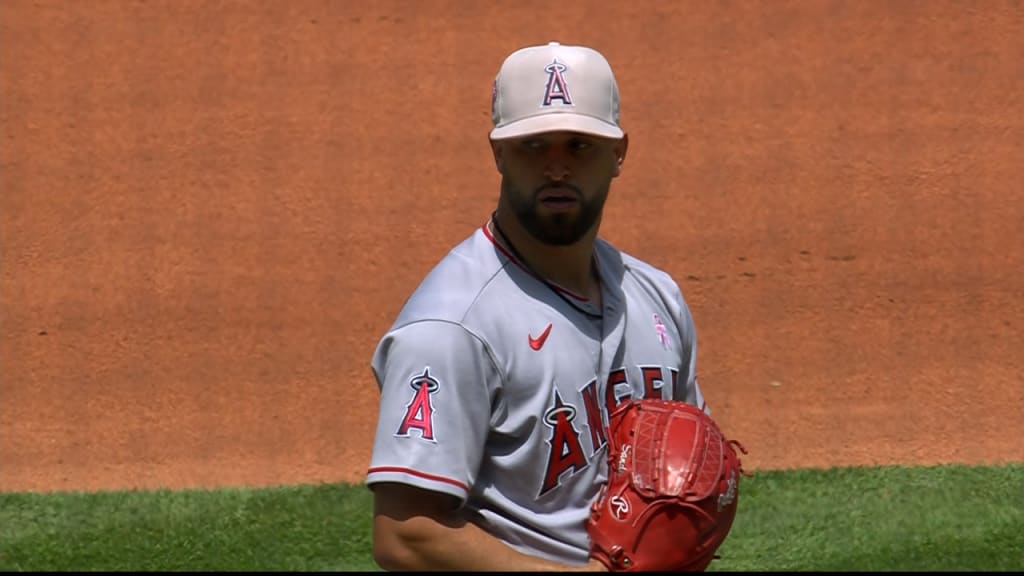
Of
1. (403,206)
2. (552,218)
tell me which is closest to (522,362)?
(552,218)

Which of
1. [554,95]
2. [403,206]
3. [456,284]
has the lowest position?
[403,206]

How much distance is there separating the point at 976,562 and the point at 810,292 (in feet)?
7.54

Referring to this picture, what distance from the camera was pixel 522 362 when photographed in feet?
8.56

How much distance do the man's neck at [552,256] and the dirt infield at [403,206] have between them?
4408mm

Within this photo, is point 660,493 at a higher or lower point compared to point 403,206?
higher

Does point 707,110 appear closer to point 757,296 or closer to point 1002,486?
point 757,296

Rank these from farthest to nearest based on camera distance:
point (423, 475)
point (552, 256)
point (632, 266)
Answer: point (632, 266) < point (552, 256) < point (423, 475)

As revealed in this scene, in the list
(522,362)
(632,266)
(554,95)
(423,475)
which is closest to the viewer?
A: (423,475)

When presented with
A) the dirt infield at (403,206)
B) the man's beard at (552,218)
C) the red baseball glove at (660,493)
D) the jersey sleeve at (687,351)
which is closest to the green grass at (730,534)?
the dirt infield at (403,206)

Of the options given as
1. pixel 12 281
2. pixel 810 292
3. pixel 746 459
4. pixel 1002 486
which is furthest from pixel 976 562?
pixel 12 281

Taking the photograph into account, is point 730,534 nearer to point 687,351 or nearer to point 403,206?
point 403,206

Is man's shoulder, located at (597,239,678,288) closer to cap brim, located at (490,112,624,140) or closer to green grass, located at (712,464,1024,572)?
cap brim, located at (490,112,624,140)

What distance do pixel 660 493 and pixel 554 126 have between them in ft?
2.12

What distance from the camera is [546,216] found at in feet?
8.96
